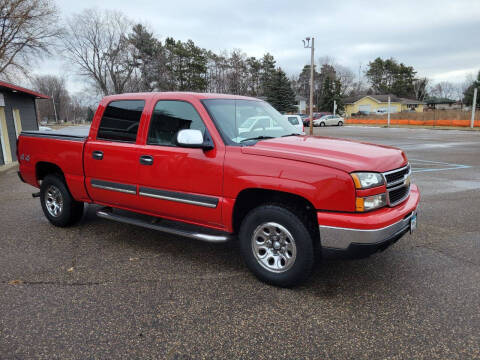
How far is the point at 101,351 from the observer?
8.51ft

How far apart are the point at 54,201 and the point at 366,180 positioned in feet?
14.9

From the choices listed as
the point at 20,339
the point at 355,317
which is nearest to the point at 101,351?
the point at 20,339

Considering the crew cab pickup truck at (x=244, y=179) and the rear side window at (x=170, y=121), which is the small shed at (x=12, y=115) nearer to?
the crew cab pickup truck at (x=244, y=179)

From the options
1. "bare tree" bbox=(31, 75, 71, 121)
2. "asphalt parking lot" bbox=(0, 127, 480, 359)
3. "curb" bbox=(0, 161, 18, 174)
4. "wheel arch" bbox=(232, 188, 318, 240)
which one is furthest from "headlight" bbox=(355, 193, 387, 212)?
"bare tree" bbox=(31, 75, 71, 121)

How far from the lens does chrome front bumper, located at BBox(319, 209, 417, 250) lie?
2.97m

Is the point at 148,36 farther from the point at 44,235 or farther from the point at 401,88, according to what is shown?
the point at 401,88

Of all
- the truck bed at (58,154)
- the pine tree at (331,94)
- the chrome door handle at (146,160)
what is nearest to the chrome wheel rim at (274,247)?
the chrome door handle at (146,160)

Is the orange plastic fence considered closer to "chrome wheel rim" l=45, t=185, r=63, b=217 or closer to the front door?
the front door

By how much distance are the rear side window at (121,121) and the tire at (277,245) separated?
1853 millimetres

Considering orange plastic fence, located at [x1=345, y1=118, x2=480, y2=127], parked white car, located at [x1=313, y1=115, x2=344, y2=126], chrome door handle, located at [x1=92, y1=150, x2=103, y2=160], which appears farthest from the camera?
parked white car, located at [x1=313, y1=115, x2=344, y2=126]

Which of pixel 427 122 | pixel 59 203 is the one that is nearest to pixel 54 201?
pixel 59 203

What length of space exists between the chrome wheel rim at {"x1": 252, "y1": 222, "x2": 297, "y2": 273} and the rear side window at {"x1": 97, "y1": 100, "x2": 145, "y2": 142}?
1941mm

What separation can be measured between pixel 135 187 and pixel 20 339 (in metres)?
1.93

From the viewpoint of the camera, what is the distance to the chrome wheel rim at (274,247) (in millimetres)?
3361
